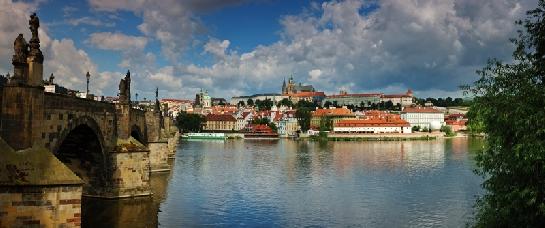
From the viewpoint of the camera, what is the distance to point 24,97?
22406mm

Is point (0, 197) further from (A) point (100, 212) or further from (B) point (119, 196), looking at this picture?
(B) point (119, 196)

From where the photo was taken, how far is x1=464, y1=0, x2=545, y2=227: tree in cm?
1650

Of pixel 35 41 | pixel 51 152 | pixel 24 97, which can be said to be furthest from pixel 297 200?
pixel 24 97

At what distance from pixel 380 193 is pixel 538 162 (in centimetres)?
3308

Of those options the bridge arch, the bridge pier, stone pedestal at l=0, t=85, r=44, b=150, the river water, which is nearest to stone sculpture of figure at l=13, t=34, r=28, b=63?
stone pedestal at l=0, t=85, r=44, b=150

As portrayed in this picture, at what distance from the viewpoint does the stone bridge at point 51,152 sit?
20203 mm

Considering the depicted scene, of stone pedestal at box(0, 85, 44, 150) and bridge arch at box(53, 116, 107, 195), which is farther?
bridge arch at box(53, 116, 107, 195)

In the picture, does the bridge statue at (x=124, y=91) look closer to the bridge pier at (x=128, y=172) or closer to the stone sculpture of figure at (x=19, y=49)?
the bridge pier at (x=128, y=172)

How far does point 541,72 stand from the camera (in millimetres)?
18188

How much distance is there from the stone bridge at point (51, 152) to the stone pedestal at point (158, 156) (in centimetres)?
2145

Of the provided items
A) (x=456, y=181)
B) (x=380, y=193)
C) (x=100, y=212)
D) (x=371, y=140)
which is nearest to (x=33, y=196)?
(x=100, y=212)

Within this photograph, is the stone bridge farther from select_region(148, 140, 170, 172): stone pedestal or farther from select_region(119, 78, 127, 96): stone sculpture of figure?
select_region(148, 140, 170, 172): stone pedestal

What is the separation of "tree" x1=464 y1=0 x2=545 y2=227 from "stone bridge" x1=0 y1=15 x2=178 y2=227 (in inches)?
601

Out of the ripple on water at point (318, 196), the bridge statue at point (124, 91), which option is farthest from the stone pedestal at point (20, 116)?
the bridge statue at point (124, 91)
